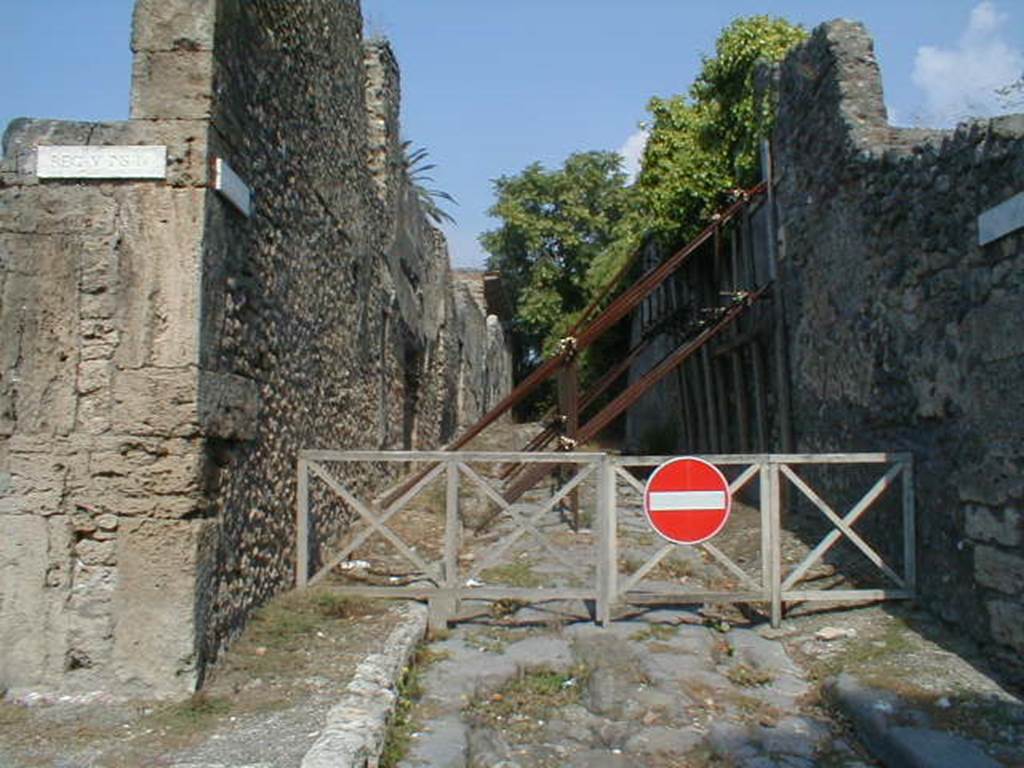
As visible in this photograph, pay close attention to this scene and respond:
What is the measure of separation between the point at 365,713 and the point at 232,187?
247 cm

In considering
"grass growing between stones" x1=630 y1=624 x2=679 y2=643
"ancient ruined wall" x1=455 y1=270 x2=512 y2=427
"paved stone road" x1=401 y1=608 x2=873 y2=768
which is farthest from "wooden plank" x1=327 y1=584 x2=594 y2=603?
"ancient ruined wall" x1=455 y1=270 x2=512 y2=427

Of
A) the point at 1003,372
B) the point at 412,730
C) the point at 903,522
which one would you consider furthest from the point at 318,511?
the point at 1003,372

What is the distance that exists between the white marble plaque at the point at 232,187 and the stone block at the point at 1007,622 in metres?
4.15

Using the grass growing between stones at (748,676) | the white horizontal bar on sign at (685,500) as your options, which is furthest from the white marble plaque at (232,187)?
the grass growing between stones at (748,676)

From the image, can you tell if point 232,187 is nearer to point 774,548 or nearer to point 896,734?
point 774,548

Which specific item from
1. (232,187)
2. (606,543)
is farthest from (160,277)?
(606,543)

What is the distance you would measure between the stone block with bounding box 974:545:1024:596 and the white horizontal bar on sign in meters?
1.33

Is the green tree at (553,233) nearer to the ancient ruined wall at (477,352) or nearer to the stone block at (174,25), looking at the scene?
the ancient ruined wall at (477,352)

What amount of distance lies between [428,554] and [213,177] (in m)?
4.04

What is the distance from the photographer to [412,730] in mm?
4238

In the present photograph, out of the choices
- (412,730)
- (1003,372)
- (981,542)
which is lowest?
(412,730)

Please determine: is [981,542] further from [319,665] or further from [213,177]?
[213,177]

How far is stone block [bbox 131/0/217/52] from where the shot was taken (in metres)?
4.41

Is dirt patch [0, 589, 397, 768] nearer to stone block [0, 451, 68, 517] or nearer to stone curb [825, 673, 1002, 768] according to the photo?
stone block [0, 451, 68, 517]
